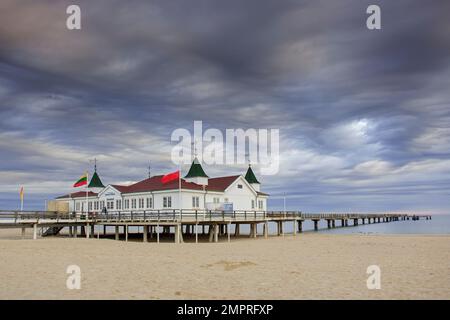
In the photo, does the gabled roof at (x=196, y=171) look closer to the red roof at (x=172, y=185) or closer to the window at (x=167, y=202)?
the red roof at (x=172, y=185)

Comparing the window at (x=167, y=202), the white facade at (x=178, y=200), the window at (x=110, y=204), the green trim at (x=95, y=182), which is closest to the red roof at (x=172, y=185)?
the white facade at (x=178, y=200)

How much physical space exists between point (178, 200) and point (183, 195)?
2.01 feet

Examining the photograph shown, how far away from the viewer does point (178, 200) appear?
3662cm

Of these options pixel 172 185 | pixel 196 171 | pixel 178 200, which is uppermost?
pixel 196 171

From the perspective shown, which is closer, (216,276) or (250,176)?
(216,276)

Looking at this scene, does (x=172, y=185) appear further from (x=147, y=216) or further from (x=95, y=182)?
(x=95, y=182)

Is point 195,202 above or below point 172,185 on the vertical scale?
below

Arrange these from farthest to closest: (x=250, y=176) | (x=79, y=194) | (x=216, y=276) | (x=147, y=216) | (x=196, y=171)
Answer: (x=250, y=176) < (x=79, y=194) < (x=196, y=171) < (x=147, y=216) < (x=216, y=276)

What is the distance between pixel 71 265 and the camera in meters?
18.2

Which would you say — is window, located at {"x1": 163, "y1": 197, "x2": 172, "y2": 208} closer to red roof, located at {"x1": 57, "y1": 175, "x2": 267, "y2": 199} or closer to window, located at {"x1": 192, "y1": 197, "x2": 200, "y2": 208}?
red roof, located at {"x1": 57, "y1": 175, "x2": 267, "y2": 199}

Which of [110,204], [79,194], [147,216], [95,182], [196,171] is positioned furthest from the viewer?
[79,194]

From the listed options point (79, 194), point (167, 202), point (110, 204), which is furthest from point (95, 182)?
point (167, 202)
